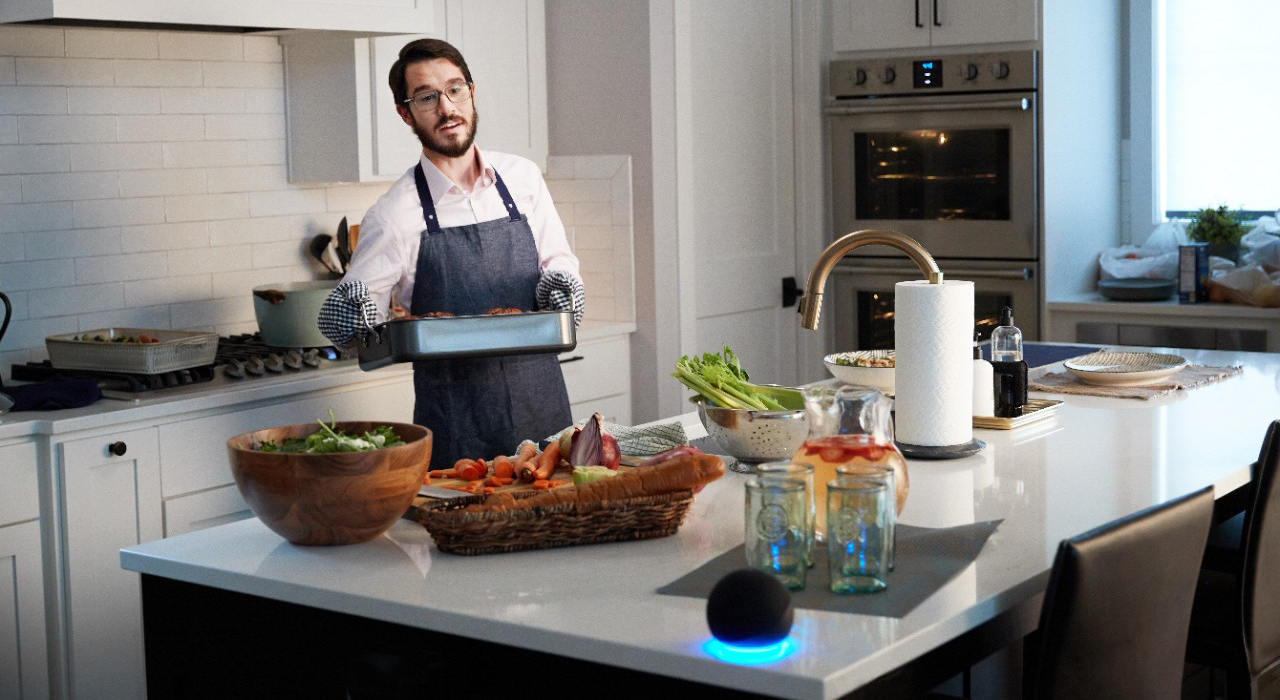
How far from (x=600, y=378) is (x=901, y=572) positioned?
2.88m

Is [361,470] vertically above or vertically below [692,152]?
below

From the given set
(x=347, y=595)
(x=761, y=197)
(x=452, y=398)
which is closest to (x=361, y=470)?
(x=347, y=595)

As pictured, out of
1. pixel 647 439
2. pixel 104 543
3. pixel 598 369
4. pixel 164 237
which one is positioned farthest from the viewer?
pixel 598 369

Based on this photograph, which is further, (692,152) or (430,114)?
(692,152)

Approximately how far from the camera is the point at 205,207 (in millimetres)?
4168

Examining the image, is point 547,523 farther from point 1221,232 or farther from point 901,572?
point 1221,232

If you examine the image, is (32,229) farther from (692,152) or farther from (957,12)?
(957,12)

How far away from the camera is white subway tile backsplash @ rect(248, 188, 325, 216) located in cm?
429

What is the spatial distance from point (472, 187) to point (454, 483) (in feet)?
4.46

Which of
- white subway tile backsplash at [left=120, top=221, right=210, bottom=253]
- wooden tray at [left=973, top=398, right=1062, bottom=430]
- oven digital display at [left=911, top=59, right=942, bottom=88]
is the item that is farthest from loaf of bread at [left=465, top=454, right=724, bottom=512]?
oven digital display at [left=911, top=59, right=942, bottom=88]

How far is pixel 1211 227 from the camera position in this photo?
16.7 ft

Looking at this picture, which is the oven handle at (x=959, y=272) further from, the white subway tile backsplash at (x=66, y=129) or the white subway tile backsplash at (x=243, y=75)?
the white subway tile backsplash at (x=66, y=129)

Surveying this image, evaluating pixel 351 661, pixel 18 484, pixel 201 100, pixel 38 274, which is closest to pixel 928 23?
pixel 201 100

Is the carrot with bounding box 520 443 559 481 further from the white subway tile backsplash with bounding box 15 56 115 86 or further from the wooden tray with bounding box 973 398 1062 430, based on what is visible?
the white subway tile backsplash with bounding box 15 56 115 86
